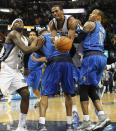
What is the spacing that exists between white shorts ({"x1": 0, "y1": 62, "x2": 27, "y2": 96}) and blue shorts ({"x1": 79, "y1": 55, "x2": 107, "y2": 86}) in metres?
0.90

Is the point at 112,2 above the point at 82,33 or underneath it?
above

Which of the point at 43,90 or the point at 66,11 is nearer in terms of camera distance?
the point at 43,90

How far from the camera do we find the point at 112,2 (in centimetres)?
2295

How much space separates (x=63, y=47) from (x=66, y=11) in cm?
1852

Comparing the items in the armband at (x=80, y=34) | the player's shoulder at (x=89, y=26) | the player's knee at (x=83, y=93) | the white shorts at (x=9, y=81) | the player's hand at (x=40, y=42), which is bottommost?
the player's knee at (x=83, y=93)

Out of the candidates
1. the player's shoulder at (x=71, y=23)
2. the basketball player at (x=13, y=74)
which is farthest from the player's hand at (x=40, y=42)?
the player's shoulder at (x=71, y=23)

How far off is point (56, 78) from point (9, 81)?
0.69m

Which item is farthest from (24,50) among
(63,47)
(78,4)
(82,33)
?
(78,4)

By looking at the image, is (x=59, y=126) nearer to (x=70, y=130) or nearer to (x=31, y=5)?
(x=70, y=130)

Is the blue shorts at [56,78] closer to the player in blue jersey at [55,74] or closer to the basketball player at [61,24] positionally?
the player in blue jersey at [55,74]

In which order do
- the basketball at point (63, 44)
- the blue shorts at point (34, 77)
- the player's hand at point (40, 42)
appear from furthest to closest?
1. the blue shorts at point (34, 77)
2. the player's hand at point (40, 42)
3. the basketball at point (63, 44)

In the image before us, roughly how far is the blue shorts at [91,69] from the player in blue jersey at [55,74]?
197 mm

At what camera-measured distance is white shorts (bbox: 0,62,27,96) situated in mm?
4512

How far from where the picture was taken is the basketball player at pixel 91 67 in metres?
4.57
